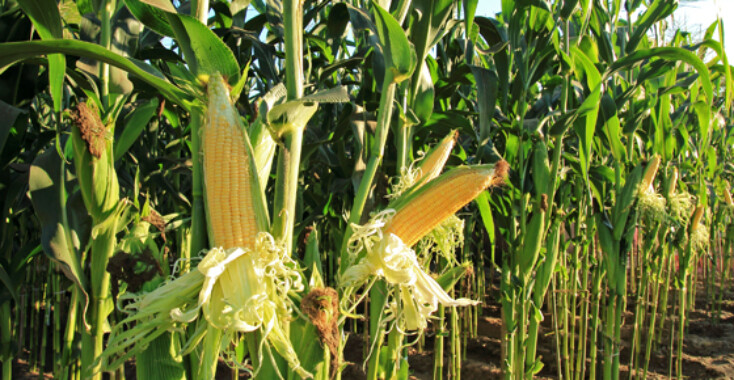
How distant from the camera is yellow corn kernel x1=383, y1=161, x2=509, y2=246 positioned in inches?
41.3

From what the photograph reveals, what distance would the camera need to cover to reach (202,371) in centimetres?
95

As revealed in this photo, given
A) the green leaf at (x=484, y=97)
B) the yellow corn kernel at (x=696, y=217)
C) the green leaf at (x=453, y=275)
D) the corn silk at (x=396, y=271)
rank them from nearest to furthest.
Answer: the corn silk at (x=396, y=271), the green leaf at (x=453, y=275), the green leaf at (x=484, y=97), the yellow corn kernel at (x=696, y=217)

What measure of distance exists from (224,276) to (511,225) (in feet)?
6.38

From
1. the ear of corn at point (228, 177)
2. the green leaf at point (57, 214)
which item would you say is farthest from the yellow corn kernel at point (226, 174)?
the green leaf at point (57, 214)

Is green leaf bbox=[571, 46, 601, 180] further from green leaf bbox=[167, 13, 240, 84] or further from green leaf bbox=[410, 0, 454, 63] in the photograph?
green leaf bbox=[167, 13, 240, 84]

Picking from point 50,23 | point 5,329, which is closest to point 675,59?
point 50,23

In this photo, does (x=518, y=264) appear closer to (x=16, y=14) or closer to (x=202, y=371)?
(x=202, y=371)

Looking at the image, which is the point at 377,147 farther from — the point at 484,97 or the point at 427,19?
the point at 484,97

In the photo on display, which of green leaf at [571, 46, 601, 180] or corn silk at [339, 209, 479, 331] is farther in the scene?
green leaf at [571, 46, 601, 180]

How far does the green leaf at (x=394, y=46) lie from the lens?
3.54 feet

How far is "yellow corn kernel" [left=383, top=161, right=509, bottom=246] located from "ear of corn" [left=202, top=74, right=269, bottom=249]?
0.31 metres

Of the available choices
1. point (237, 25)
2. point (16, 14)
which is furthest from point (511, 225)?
point (16, 14)

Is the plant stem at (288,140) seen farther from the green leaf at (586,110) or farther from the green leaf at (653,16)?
the green leaf at (653,16)

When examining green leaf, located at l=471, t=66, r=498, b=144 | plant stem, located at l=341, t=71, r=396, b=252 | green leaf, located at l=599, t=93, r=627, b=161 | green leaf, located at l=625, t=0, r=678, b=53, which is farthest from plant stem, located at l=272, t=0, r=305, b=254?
green leaf, located at l=625, t=0, r=678, b=53
